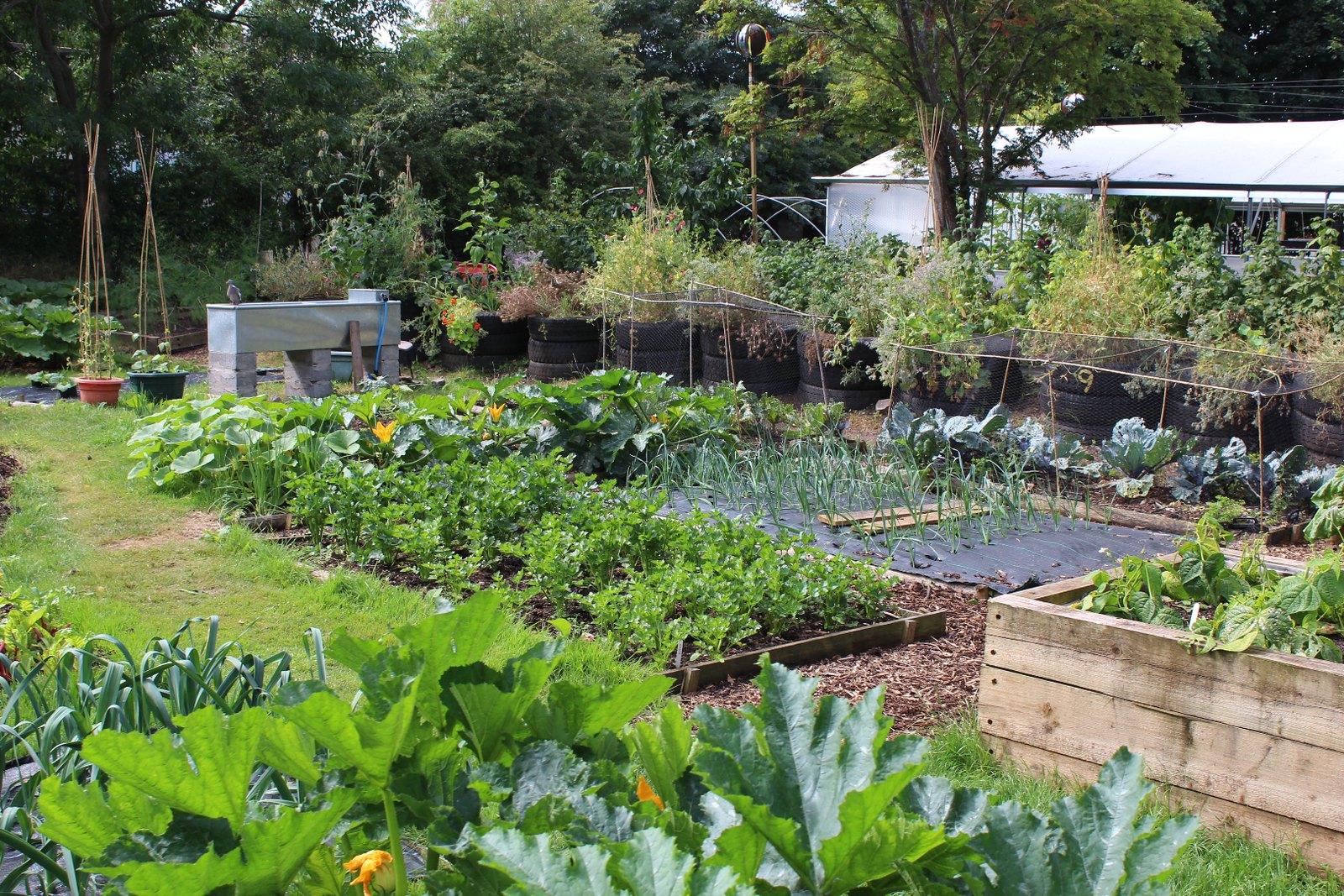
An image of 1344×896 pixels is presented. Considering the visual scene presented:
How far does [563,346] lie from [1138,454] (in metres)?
5.58

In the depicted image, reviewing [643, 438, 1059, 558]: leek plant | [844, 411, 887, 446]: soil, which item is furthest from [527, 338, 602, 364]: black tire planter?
[643, 438, 1059, 558]: leek plant

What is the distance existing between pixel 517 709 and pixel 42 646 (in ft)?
9.23

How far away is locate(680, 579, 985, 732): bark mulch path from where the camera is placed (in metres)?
3.49

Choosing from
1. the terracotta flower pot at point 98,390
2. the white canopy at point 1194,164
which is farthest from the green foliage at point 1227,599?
the white canopy at point 1194,164

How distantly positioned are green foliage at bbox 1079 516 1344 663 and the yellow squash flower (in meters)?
1.99

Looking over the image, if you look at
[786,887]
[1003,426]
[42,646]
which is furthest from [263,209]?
[786,887]

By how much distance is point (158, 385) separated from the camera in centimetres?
905

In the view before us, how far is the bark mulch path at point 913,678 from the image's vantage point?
3.49 metres

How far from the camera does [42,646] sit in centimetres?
342

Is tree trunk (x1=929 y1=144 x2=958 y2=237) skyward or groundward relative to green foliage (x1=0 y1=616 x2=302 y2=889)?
skyward

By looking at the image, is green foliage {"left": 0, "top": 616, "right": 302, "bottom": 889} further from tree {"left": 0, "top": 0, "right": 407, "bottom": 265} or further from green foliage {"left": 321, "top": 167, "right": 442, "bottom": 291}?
tree {"left": 0, "top": 0, "right": 407, "bottom": 265}

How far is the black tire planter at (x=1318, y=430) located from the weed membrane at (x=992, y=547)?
4.67ft

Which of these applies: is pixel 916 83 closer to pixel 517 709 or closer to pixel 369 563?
pixel 369 563

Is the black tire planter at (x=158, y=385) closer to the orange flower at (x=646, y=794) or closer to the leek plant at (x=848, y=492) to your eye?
the leek plant at (x=848, y=492)
